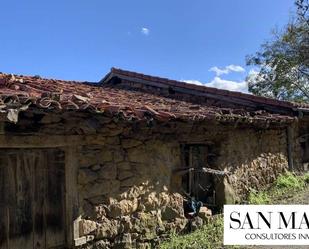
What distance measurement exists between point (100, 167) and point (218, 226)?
2.63 metres

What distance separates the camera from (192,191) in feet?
25.9

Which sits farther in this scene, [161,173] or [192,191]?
[192,191]

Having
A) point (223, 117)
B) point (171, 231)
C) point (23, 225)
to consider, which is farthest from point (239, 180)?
point (23, 225)

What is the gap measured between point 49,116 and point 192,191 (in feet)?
13.0

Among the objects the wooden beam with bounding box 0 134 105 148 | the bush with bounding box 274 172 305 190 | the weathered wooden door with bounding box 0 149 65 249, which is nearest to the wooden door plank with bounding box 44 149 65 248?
the weathered wooden door with bounding box 0 149 65 249

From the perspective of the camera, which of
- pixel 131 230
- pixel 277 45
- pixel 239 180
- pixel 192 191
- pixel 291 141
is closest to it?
pixel 131 230

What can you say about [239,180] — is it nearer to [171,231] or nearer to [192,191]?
[192,191]

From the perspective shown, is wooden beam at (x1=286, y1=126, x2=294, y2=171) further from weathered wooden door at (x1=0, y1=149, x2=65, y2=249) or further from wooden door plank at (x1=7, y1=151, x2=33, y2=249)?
wooden door plank at (x1=7, y1=151, x2=33, y2=249)

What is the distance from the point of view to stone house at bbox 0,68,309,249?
4.80 meters

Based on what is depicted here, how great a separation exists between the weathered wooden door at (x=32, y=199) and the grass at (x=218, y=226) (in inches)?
71.7

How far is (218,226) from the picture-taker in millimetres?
6957

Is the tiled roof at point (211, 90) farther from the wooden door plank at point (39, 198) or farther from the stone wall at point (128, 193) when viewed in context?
the wooden door plank at point (39, 198)

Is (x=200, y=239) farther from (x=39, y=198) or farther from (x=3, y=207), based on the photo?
(x=3, y=207)

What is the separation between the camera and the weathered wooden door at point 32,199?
15.8 feet
